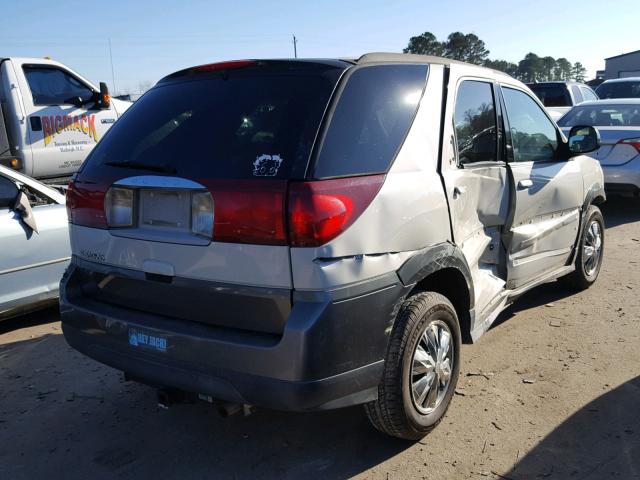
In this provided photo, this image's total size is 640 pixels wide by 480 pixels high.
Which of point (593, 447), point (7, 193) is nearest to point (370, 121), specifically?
point (593, 447)

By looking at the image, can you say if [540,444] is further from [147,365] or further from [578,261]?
[578,261]

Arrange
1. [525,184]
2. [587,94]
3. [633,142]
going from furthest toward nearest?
[587,94], [633,142], [525,184]

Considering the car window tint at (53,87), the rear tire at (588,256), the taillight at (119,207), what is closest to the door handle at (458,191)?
the taillight at (119,207)

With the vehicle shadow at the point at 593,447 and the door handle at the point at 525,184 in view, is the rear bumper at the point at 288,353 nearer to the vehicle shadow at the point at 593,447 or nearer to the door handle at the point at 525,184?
the vehicle shadow at the point at 593,447

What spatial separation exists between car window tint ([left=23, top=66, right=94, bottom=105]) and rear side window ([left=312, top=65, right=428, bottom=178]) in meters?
8.00

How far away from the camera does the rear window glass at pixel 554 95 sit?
1560cm

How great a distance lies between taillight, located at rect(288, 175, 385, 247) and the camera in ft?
8.25

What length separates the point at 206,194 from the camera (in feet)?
8.80

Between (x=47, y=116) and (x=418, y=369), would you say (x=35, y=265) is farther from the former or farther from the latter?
(x=47, y=116)

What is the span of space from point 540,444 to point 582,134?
2972 millimetres

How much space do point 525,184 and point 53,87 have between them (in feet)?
26.7

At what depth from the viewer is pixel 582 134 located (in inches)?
205

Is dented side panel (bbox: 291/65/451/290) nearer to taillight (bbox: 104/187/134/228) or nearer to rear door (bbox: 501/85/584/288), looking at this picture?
taillight (bbox: 104/187/134/228)

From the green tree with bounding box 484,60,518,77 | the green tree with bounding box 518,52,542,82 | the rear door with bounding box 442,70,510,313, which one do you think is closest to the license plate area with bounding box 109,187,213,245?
the rear door with bounding box 442,70,510,313
